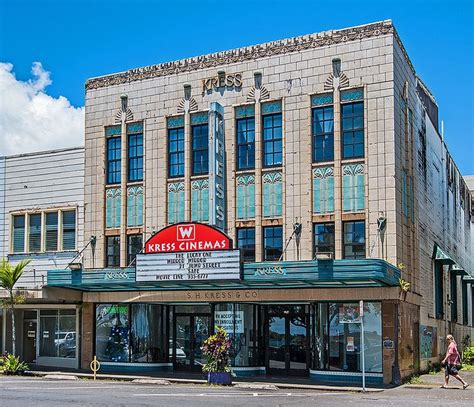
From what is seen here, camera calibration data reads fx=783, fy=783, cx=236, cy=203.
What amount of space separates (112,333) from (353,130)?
12.6 metres

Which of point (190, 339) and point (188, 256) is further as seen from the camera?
point (190, 339)

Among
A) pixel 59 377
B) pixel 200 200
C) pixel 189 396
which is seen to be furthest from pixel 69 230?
pixel 189 396

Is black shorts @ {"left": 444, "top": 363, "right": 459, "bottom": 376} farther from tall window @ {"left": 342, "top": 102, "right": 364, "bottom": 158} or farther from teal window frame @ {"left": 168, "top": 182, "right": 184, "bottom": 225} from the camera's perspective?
teal window frame @ {"left": 168, "top": 182, "right": 184, "bottom": 225}

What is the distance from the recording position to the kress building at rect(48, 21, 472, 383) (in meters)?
26.3

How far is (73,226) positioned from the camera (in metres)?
32.7

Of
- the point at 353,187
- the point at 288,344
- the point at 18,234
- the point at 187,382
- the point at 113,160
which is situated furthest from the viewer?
the point at 18,234

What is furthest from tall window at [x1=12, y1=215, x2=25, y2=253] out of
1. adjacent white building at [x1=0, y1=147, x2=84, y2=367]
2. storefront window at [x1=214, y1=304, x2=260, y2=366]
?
storefront window at [x1=214, y1=304, x2=260, y2=366]

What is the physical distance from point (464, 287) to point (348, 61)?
24107mm

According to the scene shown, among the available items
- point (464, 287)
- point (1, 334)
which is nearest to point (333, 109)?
point (1, 334)

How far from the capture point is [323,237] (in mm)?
27266

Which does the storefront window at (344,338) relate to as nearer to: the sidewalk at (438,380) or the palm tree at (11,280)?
the sidewalk at (438,380)

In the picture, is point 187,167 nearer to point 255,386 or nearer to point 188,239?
point 188,239

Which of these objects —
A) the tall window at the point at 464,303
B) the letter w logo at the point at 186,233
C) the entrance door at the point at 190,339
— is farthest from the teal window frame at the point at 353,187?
the tall window at the point at 464,303

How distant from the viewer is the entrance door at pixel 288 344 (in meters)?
28.1
